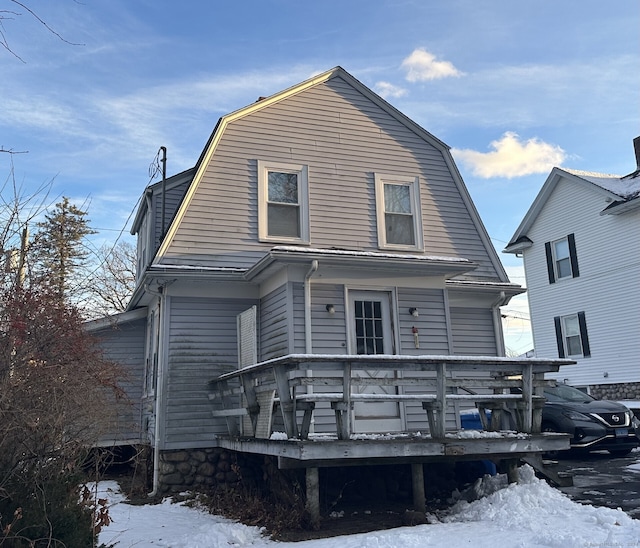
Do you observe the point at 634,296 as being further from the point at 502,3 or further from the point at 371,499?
the point at 371,499

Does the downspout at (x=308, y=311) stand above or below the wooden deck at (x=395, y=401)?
above

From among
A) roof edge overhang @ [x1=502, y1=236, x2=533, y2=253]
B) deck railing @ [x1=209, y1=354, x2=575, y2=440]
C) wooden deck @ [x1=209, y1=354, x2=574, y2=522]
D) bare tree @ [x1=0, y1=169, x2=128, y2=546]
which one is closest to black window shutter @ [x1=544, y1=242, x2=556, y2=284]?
roof edge overhang @ [x1=502, y1=236, x2=533, y2=253]

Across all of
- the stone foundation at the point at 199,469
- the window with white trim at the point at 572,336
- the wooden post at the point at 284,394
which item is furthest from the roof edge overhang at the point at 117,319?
the window with white trim at the point at 572,336

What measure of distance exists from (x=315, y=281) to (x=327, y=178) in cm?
282

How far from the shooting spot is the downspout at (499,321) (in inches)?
467

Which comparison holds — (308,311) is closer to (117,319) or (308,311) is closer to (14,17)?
(117,319)

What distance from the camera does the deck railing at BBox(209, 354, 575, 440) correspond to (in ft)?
22.1

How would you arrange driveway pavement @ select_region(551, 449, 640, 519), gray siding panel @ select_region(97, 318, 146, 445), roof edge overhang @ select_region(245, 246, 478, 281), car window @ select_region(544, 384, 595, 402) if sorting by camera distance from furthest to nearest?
1. car window @ select_region(544, 384, 595, 402)
2. gray siding panel @ select_region(97, 318, 146, 445)
3. roof edge overhang @ select_region(245, 246, 478, 281)
4. driveway pavement @ select_region(551, 449, 640, 519)

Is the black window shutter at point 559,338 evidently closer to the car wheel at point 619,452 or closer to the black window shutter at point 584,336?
the black window shutter at point 584,336

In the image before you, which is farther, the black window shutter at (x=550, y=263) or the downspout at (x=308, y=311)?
the black window shutter at (x=550, y=263)

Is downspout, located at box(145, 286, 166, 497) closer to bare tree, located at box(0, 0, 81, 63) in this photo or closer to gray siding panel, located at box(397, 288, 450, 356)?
gray siding panel, located at box(397, 288, 450, 356)

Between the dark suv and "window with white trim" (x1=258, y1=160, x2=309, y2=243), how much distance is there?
6.12m

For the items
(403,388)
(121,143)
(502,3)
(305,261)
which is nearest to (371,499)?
(403,388)

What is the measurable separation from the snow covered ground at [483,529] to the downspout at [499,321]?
4.28 metres
